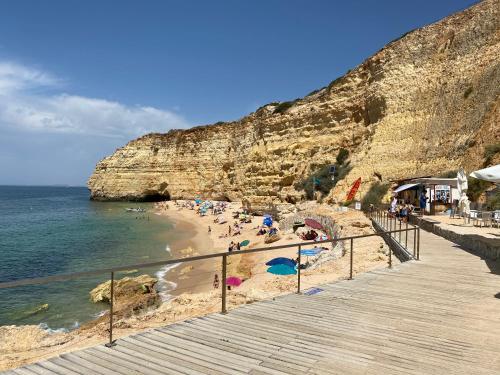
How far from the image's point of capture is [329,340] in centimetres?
452

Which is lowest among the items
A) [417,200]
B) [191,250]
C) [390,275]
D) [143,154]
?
[191,250]

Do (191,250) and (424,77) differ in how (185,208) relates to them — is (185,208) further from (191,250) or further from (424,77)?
(424,77)

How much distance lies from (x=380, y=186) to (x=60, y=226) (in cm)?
3156

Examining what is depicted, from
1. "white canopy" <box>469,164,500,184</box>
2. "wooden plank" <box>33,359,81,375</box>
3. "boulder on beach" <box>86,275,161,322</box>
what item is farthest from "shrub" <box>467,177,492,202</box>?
"wooden plank" <box>33,359,81,375</box>

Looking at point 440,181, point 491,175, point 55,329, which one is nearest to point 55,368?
point 491,175

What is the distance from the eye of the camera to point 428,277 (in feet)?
26.5

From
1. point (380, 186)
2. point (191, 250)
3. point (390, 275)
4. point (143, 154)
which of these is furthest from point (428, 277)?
point (143, 154)

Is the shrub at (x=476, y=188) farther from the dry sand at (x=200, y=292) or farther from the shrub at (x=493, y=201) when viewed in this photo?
the dry sand at (x=200, y=292)

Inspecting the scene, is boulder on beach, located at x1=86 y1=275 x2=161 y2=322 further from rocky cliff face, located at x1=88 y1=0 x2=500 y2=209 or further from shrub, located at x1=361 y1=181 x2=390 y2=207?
rocky cliff face, located at x1=88 y1=0 x2=500 y2=209

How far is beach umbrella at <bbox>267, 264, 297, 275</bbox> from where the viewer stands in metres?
13.2

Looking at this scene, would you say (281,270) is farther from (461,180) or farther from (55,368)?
(55,368)

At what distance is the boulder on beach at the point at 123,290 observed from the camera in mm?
14492

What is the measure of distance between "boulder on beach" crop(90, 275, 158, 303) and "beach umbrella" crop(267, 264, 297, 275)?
5037 millimetres

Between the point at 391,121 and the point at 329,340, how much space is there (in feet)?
108
